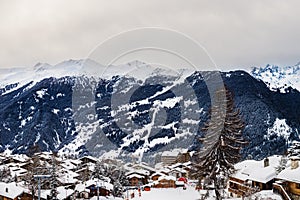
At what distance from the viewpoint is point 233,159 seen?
2339 centimetres

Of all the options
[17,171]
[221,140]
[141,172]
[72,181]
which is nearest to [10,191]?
[72,181]

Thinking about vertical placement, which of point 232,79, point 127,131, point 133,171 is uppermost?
point 232,79

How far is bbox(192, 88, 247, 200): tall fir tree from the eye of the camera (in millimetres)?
23141

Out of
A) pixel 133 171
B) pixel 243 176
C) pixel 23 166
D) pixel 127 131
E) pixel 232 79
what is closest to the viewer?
pixel 243 176

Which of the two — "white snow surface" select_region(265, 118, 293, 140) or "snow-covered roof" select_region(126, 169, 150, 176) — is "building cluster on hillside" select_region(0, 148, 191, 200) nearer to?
"snow-covered roof" select_region(126, 169, 150, 176)

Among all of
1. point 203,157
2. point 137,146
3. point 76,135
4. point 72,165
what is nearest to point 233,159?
point 203,157

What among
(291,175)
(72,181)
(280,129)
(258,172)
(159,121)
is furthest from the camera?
(159,121)

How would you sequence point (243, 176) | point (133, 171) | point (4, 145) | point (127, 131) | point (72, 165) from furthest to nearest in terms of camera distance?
point (4, 145) < point (127, 131) < point (72, 165) < point (133, 171) < point (243, 176)

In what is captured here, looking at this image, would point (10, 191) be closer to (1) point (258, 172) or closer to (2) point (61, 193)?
(2) point (61, 193)

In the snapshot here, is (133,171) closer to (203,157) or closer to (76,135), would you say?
(203,157)

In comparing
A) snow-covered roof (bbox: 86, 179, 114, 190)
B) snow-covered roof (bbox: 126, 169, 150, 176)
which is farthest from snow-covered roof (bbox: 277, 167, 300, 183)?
snow-covered roof (bbox: 126, 169, 150, 176)

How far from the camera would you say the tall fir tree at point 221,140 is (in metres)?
23.1

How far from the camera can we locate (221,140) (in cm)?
2306

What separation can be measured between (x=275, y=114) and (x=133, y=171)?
6153 cm
